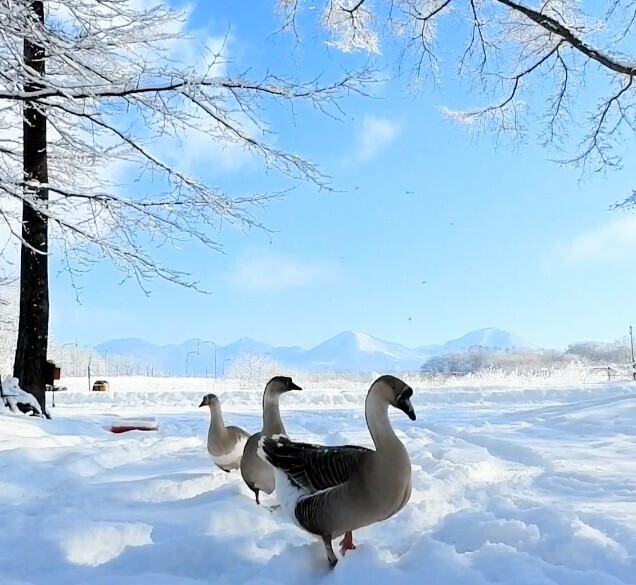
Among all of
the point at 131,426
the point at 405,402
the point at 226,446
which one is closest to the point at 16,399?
the point at 131,426

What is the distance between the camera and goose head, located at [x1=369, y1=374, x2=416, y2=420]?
289 cm

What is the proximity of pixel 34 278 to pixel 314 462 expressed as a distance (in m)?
8.08

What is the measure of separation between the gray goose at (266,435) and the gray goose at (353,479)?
3.25 feet

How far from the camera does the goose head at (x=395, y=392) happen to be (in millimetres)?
2890

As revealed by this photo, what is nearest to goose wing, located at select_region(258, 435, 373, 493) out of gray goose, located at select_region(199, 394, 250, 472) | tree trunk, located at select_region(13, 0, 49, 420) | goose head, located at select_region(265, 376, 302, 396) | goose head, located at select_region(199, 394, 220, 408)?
goose head, located at select_region(265, 376, 302, 396)

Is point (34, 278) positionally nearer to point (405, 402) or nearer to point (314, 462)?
point (314, 462)

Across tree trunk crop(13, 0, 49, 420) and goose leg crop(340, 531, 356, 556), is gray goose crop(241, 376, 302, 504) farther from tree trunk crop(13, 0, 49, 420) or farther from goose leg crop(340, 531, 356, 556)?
tree trunk crop(13, 0, 49, 420)

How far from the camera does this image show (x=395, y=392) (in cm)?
293

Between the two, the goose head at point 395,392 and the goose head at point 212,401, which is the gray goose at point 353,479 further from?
the goose head at point 212,401

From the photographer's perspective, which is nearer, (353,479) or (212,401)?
(353,479)

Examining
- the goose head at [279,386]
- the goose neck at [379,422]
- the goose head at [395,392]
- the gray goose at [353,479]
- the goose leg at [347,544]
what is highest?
the goose head at [279,386]

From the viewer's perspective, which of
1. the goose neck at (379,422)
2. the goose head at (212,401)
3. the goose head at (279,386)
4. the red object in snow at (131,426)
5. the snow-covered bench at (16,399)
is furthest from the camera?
the red object in snow at (131,426)

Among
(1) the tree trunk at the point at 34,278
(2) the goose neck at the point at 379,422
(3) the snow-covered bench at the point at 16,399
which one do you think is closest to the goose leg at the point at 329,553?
(2) the goose neck at the point at 379,422

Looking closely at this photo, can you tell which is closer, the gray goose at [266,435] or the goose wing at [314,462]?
the goose wing at [314,462]
